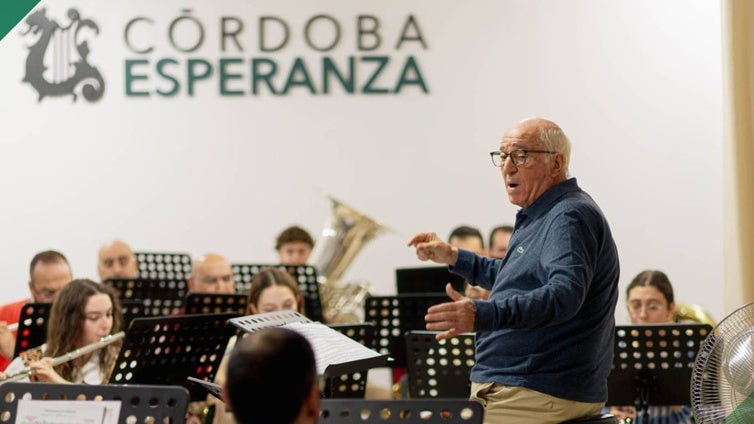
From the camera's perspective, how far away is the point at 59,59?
8.09m

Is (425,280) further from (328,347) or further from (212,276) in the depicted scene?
(328,347)

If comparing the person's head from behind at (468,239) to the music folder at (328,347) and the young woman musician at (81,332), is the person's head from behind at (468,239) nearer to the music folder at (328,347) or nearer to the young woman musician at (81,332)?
the young woman musician at (81,332)

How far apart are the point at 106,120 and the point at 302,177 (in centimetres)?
146

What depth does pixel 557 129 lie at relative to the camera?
135 inches

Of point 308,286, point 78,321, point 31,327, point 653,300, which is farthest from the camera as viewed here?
point 308,286

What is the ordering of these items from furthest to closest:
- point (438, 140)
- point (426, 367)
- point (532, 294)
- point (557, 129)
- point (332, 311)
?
point (438, 140) → point (332, 311) → point (426, 367) → point (557, 129) → point (532, 294)

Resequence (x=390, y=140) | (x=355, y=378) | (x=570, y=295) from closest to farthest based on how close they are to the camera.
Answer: (x=570, y=295) → (x=355, y=378) → (x=390, y=140)

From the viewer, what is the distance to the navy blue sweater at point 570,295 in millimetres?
3141

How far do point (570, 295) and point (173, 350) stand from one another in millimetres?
1562

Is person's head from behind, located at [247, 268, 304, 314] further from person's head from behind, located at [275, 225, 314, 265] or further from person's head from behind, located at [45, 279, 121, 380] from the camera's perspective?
person's head from behind, located at [275, 225, 314, 265]

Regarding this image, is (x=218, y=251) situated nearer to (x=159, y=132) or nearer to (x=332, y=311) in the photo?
(x=159, y=132)

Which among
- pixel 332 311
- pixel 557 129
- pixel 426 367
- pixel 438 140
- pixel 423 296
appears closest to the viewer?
pixel 557 129

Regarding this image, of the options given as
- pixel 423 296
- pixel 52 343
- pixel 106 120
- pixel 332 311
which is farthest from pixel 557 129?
pixel 106 120

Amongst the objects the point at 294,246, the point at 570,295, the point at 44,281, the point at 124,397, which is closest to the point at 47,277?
the point at 44,281
